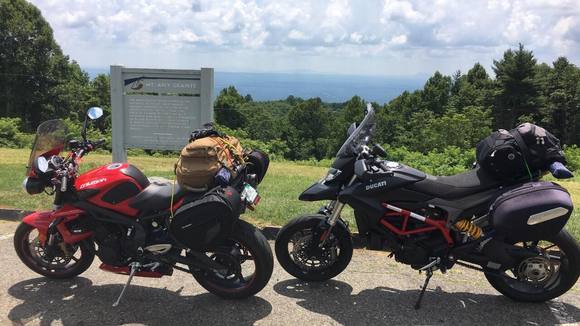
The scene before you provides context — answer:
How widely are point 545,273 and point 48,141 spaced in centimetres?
402

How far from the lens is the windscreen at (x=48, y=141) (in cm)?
385

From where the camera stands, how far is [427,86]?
56312 millimetres

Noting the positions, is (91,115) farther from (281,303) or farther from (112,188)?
(281,303)

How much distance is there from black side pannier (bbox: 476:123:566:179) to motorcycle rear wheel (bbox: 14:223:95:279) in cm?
328

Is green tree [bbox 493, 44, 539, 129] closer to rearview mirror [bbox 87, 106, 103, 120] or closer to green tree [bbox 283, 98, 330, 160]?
green tree [bbox 283, 98, 330, 160]

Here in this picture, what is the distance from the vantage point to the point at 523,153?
11.5ft

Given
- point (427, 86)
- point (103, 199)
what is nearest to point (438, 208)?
point (103, 199)

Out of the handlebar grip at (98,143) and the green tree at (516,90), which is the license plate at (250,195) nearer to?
the handlebar grip at (98,143)

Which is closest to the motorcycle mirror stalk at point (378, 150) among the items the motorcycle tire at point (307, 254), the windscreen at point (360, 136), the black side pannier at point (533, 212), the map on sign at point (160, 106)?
the windscreen at point (360, 136)

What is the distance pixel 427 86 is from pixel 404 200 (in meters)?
55.4

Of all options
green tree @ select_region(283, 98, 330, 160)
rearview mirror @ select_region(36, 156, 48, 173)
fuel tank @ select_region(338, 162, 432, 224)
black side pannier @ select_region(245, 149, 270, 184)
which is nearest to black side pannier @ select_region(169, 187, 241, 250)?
black side pannier @ select_region(245, 149, 270, 184)

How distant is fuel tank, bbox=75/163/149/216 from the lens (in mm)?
3688

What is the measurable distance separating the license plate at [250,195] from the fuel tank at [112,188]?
2.58ft

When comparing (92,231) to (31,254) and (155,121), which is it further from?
(155,121)
